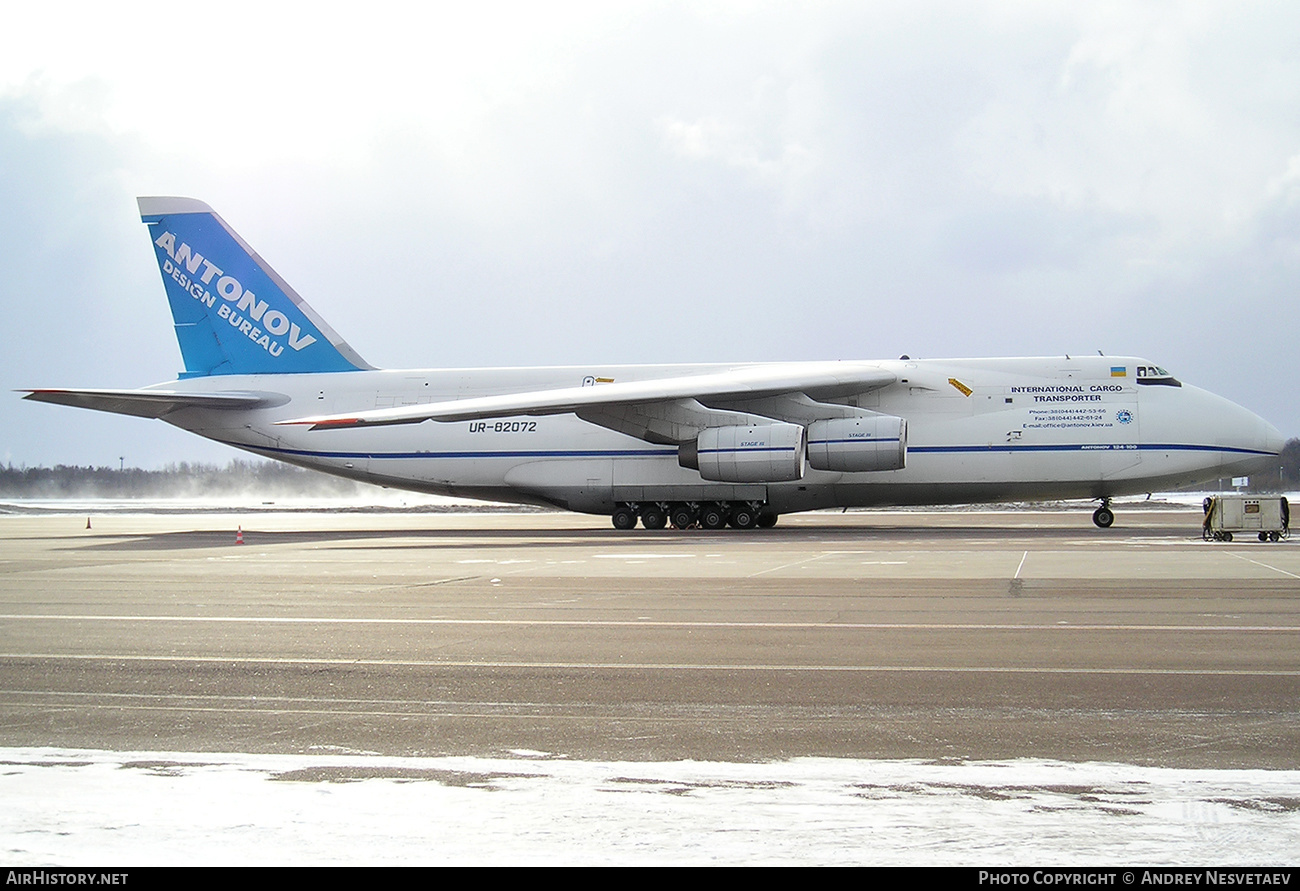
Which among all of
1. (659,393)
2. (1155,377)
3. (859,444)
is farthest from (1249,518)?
(659,393)

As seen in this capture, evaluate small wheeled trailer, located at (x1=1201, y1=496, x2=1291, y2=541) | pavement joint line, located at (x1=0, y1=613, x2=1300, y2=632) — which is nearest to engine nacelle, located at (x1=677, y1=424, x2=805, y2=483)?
small wheeled trailer, located at (x1=1201, y1=496, x2=1291, y2=541)

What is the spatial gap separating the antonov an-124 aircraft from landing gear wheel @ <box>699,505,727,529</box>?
0.05 m

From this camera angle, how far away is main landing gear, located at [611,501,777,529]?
90.4ft

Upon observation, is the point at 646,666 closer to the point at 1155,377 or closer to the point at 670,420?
the point at 670,420

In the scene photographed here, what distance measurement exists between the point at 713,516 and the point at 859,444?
4243 millimetres

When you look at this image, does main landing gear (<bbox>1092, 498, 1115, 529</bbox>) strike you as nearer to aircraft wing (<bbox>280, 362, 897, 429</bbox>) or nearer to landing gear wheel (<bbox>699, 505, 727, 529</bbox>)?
aircraft wing (<bbox>280, 362, 897, 429</bbox>)

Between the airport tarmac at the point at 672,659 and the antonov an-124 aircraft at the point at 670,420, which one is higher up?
the antonov an-124 aircraft at the point at 670,420

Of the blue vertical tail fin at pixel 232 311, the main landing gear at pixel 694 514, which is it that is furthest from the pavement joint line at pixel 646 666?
the blue vertical tail fin at pixel 232 311

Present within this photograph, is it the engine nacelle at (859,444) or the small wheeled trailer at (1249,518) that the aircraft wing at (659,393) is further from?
the small wheeled trailer at (1249,518)

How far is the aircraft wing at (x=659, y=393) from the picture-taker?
24.4 meters

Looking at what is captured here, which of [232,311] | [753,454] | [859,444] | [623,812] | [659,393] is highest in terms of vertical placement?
[232,311]

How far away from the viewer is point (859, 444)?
2502 centimetres
